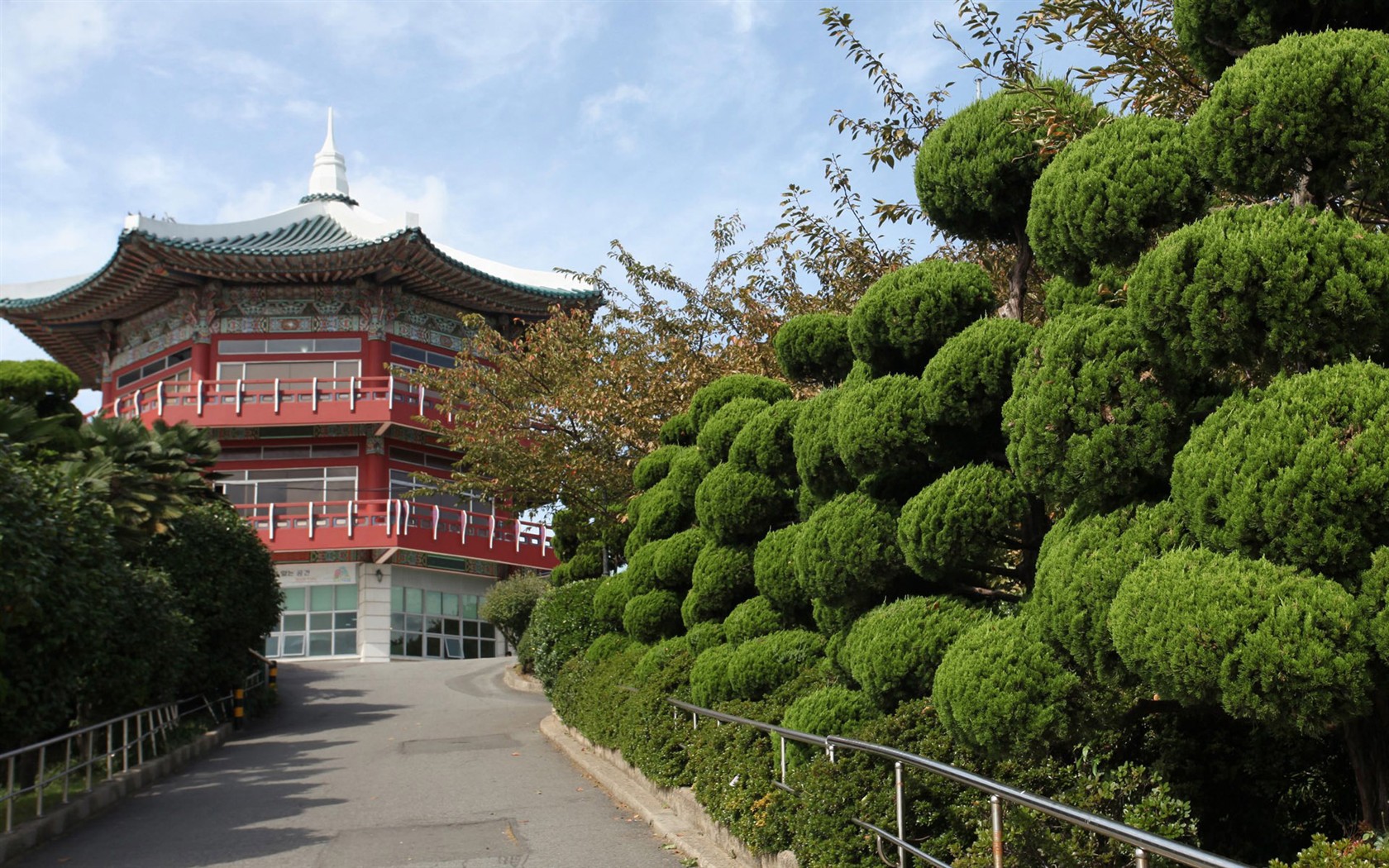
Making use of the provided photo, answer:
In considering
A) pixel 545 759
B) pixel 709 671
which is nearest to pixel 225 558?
pixel 545 759

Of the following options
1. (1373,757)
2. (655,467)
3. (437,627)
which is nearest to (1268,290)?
(1373,757)

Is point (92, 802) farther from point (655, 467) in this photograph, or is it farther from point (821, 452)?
point (821, 452)

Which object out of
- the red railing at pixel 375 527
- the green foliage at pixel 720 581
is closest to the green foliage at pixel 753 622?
the green foliage at pixel 720 581

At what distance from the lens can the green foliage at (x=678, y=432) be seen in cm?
1619

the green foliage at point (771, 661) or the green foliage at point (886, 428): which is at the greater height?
the green foliage at point (886, 428)

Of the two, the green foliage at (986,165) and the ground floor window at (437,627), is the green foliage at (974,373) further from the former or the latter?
the ground floor window at (437,627)

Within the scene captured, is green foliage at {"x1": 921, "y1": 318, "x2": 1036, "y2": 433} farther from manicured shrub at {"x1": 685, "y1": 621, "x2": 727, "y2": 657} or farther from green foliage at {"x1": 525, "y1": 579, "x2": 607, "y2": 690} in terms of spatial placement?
green foliage at {"x1": 525, "y1": 579, "x2": 607, "y2": 690}

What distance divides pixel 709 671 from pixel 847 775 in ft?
12.4

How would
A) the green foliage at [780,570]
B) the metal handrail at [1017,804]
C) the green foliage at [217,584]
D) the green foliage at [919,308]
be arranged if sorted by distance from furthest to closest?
the green foliage at [217,584]
the green foliage at [780,570]
the green foliage at [919,308]
the metal handrail at [1017,804]

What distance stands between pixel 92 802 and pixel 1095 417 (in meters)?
10.4

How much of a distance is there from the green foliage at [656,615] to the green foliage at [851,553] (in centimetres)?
577

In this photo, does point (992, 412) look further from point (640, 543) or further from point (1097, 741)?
point (640, 543)

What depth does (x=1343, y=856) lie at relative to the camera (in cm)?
374

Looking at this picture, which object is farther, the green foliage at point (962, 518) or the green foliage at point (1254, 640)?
the green foliage at point (962, 518)
